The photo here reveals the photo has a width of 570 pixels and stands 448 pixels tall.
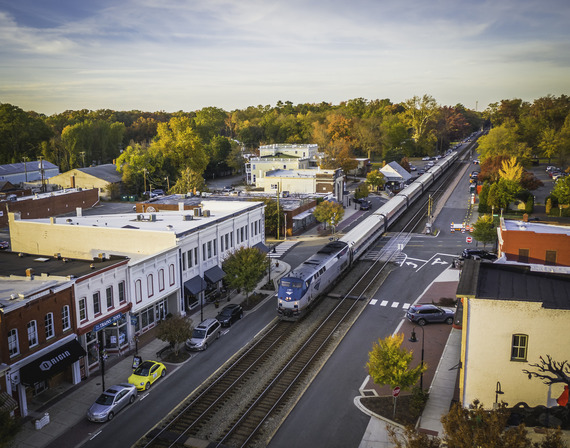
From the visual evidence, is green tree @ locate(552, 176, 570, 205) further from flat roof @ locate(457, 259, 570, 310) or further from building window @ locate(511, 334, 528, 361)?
building window @ locate(511, 334, 528, 361)

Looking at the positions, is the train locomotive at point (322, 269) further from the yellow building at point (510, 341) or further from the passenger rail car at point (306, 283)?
the yellow building at point (510, 341)

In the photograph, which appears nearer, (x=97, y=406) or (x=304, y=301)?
(x=97, y=406)

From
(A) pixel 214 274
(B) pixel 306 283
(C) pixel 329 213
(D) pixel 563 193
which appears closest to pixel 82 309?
(A) pixel 214 274

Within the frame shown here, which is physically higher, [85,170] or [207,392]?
[85,170]

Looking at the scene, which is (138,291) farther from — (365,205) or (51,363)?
(365,205)

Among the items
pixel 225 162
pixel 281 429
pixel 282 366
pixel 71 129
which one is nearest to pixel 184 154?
pixel 225 162

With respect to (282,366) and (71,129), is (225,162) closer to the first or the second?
(71,129)
